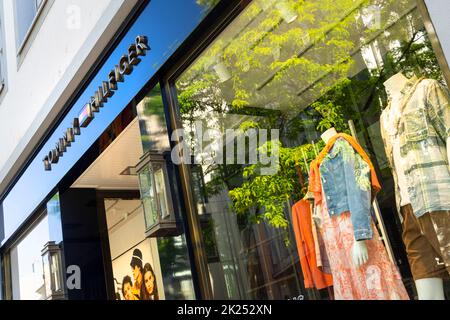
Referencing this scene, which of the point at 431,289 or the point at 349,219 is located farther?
the point at 349,219

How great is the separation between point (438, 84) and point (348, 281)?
1132mm

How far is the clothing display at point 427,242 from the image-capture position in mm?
2695

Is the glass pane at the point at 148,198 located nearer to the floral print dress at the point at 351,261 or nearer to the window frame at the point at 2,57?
the floral print dress at the point at 351,261

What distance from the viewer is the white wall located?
16.4 feet

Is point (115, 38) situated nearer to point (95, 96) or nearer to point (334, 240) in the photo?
point (95, 96)

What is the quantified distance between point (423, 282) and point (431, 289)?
5cm

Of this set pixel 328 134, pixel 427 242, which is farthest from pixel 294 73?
pixel 427 242

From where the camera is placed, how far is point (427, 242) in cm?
279

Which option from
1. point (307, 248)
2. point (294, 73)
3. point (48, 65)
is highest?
point (48, 65)

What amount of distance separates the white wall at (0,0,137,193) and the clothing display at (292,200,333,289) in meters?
2.09

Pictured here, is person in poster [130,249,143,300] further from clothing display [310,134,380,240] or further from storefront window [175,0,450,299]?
clothing display [310,134,380,240]

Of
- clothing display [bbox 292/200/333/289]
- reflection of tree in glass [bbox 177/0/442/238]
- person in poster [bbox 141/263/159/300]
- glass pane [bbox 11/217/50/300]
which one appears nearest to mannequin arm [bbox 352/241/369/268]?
clothing display [bbox 292/200/333/289]

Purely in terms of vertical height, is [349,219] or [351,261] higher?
[349,219]

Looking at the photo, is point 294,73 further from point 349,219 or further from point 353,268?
point 353,268
